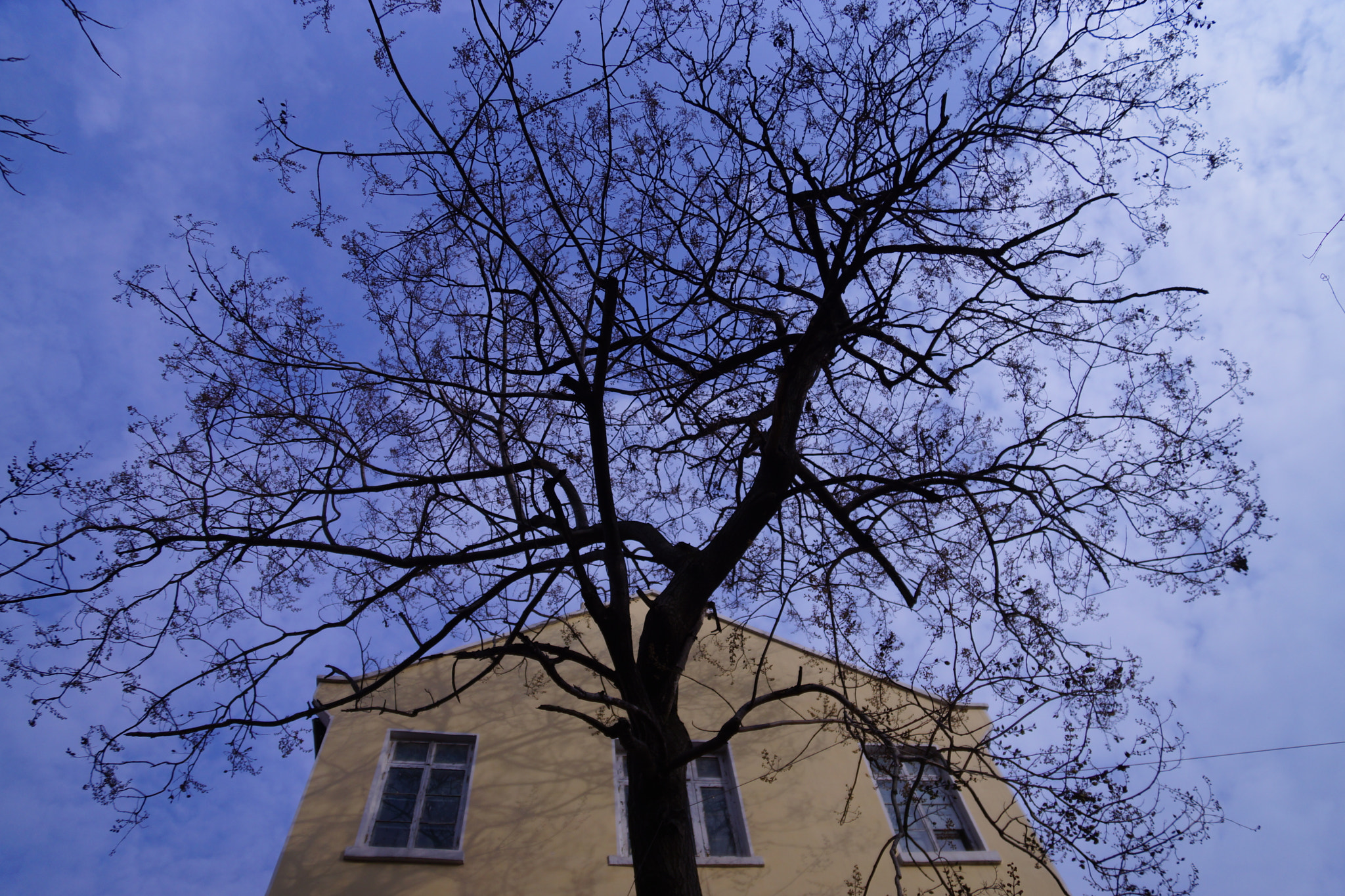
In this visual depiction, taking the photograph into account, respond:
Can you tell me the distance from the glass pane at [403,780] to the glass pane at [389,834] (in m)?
0.35

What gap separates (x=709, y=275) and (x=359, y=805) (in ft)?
20.3

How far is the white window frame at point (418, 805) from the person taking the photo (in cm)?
776

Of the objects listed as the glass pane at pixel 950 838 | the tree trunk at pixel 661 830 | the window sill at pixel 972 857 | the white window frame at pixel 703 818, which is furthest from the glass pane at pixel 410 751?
the glass pane at pixel 950 838

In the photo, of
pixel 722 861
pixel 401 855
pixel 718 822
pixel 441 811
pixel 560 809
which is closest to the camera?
pixel 401 855

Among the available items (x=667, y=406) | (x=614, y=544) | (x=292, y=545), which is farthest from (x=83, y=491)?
(x=667, y=406)

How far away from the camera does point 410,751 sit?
8.87m

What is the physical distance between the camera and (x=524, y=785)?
8.70 metres

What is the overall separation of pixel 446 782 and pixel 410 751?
0.56 meters

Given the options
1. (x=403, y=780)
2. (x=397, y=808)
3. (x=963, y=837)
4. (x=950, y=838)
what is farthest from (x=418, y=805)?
(x=963, y=837)

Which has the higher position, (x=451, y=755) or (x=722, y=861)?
(x=451, y=755)

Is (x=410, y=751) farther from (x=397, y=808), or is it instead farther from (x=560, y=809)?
(x=560, y=809)

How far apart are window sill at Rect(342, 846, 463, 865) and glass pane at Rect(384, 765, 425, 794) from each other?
0.63 meters

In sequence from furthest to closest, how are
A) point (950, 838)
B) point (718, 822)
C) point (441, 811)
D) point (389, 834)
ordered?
point (950, 838), point (718, 822), point (441, 811), point (389, 834)

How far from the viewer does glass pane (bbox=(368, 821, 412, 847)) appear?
315 inches
